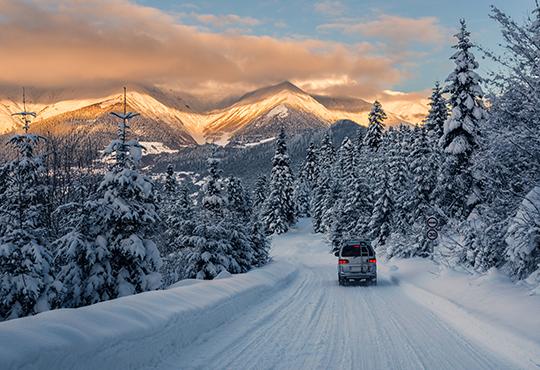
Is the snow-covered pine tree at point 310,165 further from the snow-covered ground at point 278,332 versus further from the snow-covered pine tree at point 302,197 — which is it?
the snow-covered ground at point 278,332

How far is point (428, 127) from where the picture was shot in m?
44.5

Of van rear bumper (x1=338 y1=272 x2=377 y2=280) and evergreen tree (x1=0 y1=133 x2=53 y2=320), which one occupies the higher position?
evergreen tree (x1=0 y1=133 x2=53 y2=320)

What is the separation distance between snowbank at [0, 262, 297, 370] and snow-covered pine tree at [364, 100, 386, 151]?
70.7 meters

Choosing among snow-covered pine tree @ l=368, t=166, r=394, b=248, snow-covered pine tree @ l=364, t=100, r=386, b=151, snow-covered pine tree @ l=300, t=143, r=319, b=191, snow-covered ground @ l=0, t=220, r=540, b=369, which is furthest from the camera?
snow-covered pine tree @ l=300, t=143, r=319, b=191

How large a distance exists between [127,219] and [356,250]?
10961 mm

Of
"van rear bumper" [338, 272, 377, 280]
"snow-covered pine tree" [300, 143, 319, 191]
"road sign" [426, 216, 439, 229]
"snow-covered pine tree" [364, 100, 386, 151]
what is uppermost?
"snow-covered pine tree" [364, 100, 386, 151]

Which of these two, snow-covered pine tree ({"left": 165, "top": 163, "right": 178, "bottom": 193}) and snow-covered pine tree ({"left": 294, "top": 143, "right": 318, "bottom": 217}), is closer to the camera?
snow-covered pine tree ({"left": 165, "top": 163, "right": 178, "bottom": 193})

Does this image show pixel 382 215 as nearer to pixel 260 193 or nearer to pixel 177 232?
pixel 177 232

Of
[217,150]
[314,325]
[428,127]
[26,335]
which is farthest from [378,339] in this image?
[428,127]

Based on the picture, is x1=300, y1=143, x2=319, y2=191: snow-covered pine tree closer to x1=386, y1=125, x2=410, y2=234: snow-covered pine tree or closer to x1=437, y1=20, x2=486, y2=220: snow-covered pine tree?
x1=386, y1=125, x2=410, y2=234: snow-covered pine tree

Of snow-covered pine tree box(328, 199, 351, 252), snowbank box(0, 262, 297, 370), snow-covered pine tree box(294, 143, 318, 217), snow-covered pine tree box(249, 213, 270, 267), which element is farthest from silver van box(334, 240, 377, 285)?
snow-covered pine tree box(294, 143, 318, 217)

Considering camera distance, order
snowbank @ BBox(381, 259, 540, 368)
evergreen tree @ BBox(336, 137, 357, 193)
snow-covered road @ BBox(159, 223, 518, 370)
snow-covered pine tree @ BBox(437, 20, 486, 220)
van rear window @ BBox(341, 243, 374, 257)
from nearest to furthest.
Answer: snow-covered road @ BBox(159, 223, 518, 370), snowbank @ BBox(381, 259, 540, 368), van rear window @ BBox(341, 243, 374, 257), snow-covered pine tree @ BBox(437, 20, 486, 220), evergreen tree @ BBox(336, 137, 357, 193)

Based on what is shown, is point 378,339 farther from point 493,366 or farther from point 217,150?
point 217,150

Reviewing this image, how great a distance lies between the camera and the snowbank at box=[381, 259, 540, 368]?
28.9ft
